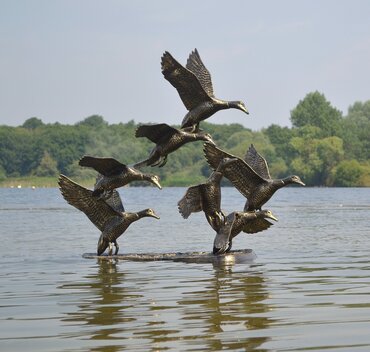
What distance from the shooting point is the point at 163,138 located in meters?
18.1

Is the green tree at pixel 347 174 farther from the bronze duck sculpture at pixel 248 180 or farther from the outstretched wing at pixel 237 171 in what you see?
the outstretched wing at pixel 237 171

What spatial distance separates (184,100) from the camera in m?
18.4

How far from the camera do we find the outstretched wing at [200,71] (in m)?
18.5

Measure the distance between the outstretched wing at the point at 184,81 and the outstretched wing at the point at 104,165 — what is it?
156 centimetres

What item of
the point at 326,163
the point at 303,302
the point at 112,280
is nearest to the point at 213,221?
the point at 112,280

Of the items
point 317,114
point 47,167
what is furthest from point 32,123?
point 317,114

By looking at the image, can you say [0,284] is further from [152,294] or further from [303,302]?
[303,302]

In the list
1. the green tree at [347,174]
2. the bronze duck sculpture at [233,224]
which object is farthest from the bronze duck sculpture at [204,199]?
the green tree at [347,174]

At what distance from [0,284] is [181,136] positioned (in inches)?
162

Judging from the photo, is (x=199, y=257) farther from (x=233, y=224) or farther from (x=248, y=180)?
(x=248, y=180)

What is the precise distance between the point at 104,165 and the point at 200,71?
7.51 feet

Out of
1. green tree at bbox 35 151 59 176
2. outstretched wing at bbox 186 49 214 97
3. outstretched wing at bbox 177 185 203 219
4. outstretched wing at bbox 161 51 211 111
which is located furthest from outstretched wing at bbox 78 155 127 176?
green tree at bbox 35 151 59 176

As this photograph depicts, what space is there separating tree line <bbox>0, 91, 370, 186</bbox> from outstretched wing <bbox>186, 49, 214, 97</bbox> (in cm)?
8602

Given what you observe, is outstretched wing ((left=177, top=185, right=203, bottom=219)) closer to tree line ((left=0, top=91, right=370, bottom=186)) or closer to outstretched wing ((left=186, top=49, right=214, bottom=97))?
outstretched wing ((left=186, top=49, right=214, bottom=97))
